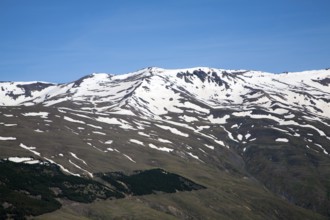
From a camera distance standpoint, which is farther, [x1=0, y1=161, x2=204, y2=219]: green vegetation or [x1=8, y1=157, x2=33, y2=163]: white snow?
[x1=8, y1=157, x2=33, y2=163]: white snow

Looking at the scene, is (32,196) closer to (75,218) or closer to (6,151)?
(75,218)

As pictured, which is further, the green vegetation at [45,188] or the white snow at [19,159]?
the white snow at [19,159]

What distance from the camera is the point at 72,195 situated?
16725 cm

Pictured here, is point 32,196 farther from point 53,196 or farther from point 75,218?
point 75,218

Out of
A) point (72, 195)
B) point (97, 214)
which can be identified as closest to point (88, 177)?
point (72, 195)

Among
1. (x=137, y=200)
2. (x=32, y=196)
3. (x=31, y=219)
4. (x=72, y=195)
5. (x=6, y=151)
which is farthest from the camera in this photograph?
(x=6, y=151)

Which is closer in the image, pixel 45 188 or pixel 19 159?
pixel 45 188

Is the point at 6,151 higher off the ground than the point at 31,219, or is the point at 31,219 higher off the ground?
the point at 6,151

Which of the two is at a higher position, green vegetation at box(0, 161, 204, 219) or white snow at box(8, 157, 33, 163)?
white snow at box(8, 157, 33, 163)

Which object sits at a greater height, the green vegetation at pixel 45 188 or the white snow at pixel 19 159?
the white snow at pixel 19 159

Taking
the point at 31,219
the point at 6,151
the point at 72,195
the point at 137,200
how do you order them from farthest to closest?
the point at 6,151, the point at 137,200, the point at 72,195, the point at 31,219

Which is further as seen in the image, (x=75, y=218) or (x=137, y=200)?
(x=137, y=200)

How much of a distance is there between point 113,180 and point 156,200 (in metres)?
17.6

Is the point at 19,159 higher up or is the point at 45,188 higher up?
the point at 19,159
